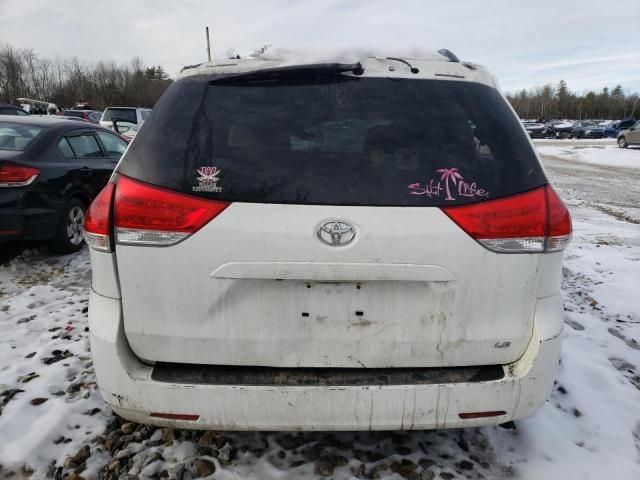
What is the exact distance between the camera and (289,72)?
1866 mm

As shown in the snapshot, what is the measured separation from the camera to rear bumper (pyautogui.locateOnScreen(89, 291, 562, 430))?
5.64ft

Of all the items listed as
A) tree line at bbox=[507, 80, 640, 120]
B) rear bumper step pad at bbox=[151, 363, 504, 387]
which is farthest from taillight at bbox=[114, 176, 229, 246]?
tree line at bbox=[507, 80, 640, 120]

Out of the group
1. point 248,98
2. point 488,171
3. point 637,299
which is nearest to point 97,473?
point 248,98

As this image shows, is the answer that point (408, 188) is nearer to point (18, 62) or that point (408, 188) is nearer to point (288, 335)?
point (288, 335)

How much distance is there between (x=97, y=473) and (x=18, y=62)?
296 ft

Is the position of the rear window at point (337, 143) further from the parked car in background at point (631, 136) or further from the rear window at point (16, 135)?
the parked car in background at point (631, 136)

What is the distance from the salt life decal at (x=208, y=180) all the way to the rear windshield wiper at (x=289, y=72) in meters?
0.42

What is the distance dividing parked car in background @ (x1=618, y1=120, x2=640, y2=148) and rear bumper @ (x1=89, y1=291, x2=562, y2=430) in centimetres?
3204

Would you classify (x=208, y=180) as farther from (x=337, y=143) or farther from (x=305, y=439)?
(x=305, y=439)

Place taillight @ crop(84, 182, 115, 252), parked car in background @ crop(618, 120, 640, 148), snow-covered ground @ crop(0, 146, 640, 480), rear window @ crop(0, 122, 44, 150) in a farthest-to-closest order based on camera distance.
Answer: parked car in background @ crop(618, 120, 640, 148) → rear window @ crop(0, 122, 44, 150) → snow-covered ground @ crop(0, 146, 640, 480) → taillight @ crop(84, 182, 115, 252)

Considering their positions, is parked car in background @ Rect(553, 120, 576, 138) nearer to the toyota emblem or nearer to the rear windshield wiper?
the rear windshield wiper

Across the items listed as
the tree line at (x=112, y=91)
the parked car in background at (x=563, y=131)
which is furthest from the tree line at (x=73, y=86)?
the parked car in background at (x=563, y=131)

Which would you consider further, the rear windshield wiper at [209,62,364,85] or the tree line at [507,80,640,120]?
the tree line at [507,80,640,120]

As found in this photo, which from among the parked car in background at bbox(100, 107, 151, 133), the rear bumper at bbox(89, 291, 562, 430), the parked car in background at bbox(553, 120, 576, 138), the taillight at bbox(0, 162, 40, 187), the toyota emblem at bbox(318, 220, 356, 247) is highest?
the parked car in background at bbox(100, 107, 151, 133)
